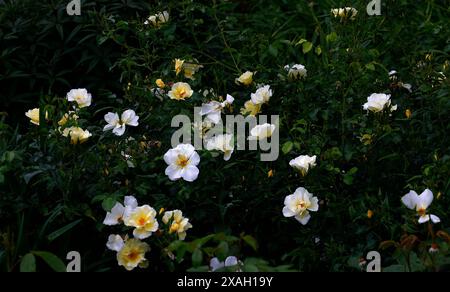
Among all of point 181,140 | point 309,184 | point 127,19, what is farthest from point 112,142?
point 127,19

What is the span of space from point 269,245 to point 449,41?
4.32 ft

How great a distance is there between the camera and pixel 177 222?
244cm

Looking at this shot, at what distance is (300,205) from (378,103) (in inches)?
19.1

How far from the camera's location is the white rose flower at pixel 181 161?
2.53 meters

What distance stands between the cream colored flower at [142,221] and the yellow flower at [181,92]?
0.62 meters

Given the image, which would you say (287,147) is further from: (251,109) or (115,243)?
(115,243)

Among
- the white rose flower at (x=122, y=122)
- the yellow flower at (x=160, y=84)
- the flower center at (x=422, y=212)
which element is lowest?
the flower center at (x=422, y=212)

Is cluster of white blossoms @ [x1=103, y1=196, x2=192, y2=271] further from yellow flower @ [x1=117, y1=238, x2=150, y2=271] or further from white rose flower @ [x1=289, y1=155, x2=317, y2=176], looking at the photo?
white rose flower @ [x1=289, y1=155, x2=317, y2=176]

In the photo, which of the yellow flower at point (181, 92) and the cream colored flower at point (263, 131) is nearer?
the cream colored flower at point (263, 131)

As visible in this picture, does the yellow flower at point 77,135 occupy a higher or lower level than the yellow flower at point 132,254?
higher

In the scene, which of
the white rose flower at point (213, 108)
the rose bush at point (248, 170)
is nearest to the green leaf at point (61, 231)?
the rose bush at point (248, 170)

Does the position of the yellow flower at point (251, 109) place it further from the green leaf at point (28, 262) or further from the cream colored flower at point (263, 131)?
the green leaf at point (28, 262)

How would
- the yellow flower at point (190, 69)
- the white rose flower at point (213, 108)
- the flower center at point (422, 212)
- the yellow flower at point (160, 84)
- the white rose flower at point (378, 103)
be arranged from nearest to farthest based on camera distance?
the flower center at point (422, 212), the white rose flower at point (378, 103), the white rose flower at point (213, 108), the yellow flower at point (160, 84), the yellow flower at point (190, 69)

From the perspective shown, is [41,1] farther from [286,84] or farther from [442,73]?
[442,73]
